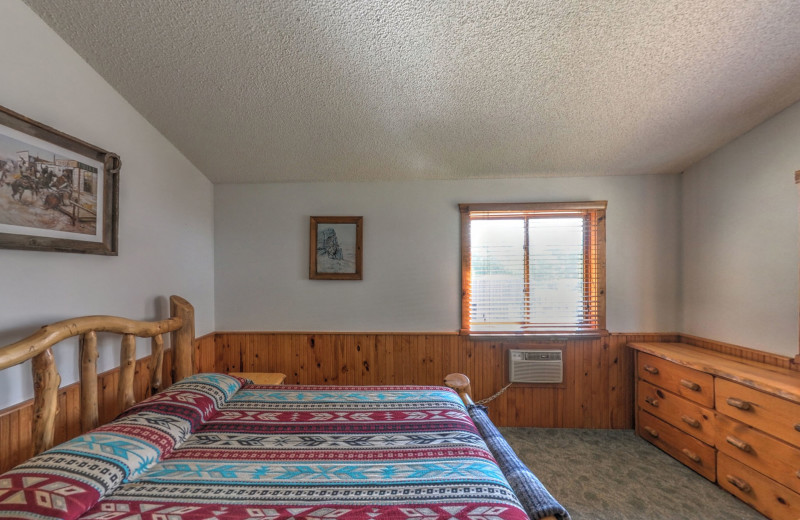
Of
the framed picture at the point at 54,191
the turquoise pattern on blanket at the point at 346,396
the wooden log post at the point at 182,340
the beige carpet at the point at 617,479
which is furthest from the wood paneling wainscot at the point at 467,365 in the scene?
the framed picture at the point at 54,191

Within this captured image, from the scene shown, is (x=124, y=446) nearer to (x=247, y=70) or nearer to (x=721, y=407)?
(x=247, y=70)

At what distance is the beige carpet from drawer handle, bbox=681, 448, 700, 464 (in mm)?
99

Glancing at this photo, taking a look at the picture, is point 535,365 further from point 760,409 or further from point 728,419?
point 760,409

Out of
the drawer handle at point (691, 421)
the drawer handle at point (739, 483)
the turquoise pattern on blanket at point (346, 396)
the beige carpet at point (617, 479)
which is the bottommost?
the beige carpet at point (617, 479)

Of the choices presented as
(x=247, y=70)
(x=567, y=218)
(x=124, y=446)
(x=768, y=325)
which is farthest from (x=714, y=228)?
(x=124, y=446)

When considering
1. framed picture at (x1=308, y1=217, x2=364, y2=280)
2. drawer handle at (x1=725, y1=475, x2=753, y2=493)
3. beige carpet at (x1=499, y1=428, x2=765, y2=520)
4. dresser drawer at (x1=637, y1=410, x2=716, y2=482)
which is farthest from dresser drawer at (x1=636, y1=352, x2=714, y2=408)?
framed picture at (x1=308, y1=217, x2=364, y2=280)

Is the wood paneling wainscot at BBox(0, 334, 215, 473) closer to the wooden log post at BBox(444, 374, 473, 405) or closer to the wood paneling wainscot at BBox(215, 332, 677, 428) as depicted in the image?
the wood paneling wainscot at BBox(215, 332, 677, 428)

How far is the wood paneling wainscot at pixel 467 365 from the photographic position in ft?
9.32

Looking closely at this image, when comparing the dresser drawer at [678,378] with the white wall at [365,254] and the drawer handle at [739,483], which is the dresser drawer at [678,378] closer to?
the drawer handle at [739,483]

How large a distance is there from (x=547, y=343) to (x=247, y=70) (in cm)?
304

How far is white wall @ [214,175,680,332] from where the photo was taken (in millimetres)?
2951

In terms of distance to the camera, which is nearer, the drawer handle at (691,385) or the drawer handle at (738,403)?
the drawer handle at (738,403)

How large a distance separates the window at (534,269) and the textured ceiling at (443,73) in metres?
0.53

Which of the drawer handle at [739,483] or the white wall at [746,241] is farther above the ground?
the white wall at [746,241]
